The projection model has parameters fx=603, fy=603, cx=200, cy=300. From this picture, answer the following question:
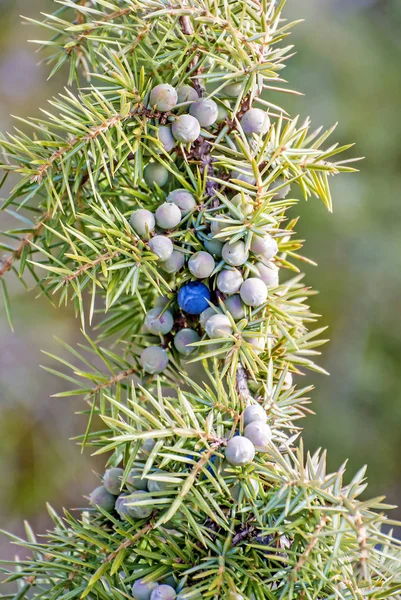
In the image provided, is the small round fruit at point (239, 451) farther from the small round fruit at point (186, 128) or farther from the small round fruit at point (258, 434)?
the small round fruit at point (186, 128)

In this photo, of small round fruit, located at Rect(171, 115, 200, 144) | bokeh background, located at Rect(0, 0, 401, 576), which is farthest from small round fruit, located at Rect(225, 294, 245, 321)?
bokeh background, located at Rect(0, 0, 401, 576)

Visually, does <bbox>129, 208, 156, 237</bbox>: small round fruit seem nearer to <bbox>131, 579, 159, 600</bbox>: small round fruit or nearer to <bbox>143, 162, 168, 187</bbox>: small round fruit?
<bbox>143, 162, 168, 187</bbox>: small round fruit

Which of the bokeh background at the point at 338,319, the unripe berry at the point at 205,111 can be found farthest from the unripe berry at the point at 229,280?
the bokeh background at the point at 338,319

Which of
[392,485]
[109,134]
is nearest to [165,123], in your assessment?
[109,134]

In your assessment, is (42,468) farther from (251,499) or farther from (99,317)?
(251,499)

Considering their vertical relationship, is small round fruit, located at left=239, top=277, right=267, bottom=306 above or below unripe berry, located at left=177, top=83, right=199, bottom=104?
below

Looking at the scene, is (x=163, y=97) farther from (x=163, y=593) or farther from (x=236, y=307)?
(x=163, y=593)
